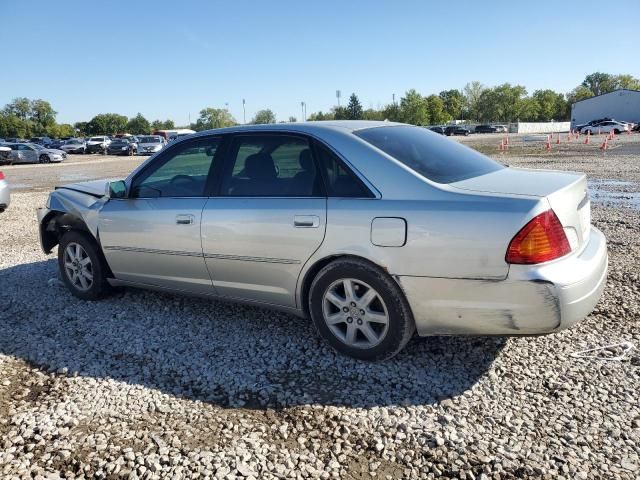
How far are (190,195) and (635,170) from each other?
1540 cm

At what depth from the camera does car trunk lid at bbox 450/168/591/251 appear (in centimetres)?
300

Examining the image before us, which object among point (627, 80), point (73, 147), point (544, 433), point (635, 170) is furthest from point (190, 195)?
point (627, 80)

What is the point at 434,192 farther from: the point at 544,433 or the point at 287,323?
the point at 287,323

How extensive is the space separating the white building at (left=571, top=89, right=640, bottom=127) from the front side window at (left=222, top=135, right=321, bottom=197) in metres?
87.7

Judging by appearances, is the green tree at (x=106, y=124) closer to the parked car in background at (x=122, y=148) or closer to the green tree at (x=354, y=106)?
the green tree at (x=354, y=106)

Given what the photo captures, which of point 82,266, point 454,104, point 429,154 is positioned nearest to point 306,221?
point 429,154

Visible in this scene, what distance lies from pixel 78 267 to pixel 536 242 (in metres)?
4.11

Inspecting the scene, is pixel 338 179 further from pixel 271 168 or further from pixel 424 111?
pixel 424 111

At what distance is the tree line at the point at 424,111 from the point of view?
100 m

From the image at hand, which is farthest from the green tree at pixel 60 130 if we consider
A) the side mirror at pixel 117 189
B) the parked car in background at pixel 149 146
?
the side mirror at pixel 117 189

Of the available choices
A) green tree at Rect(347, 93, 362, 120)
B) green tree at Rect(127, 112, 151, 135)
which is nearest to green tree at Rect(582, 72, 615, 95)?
green tree at Rect(347, 93, 362, 120)

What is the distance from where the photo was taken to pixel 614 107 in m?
79.9

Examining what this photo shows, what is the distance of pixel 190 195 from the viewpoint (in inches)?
163

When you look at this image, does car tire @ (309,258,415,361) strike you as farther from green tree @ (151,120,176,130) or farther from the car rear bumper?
green tree @ (151,120,176,130)
